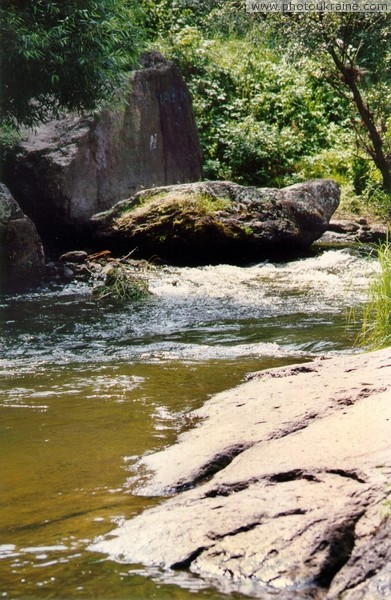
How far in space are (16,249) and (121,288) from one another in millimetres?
1371

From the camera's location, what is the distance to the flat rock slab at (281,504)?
2.82 meters

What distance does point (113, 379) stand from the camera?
20.0ft

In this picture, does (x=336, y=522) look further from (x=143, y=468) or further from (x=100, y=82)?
(x=100, y=82)

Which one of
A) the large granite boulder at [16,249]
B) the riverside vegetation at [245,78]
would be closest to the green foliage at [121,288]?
the riverside vegetation at [245,78]

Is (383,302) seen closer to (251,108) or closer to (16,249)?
(16,249)

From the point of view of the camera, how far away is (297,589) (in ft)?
9.09

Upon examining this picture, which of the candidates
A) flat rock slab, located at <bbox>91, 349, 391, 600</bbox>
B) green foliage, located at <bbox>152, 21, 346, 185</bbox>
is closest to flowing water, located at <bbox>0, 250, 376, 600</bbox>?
flat rock slab, located at <bbox>91, 349, 391, 600</bbox>

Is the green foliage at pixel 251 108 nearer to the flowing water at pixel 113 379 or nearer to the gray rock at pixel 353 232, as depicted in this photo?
the gray rock at pixel 353 232

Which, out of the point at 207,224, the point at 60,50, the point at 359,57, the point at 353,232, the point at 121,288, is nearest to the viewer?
the point at 60,50

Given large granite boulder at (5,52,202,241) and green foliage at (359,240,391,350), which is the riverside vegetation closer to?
green foliage at (359,240,391,350)

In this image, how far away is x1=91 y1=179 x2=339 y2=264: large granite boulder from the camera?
11.8 m

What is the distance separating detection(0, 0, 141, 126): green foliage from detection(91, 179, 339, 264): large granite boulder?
1.80 m

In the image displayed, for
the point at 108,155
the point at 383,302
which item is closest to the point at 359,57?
the point at 108,155

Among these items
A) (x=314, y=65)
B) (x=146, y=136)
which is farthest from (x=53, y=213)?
(x=314, y=65)
